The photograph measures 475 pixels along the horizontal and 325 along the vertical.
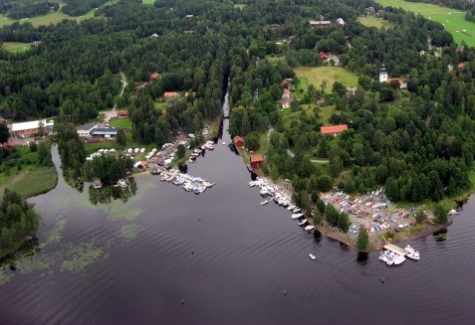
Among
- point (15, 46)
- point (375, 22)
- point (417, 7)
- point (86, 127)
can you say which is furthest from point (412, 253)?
point (417, 7)

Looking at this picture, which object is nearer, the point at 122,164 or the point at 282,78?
the point at 122,164

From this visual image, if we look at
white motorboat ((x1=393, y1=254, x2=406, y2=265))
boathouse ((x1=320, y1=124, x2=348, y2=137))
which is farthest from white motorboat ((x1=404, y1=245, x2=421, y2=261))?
boathouse ((x1=320, y1=124, x2=348, y2=137))

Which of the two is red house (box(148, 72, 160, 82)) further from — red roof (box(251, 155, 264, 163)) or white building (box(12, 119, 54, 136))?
red roof (box(251, 155, 264, 163))

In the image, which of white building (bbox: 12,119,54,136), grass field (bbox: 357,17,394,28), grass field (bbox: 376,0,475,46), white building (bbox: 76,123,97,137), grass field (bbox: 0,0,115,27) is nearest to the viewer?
white building (bbox: 76,123,97,137)

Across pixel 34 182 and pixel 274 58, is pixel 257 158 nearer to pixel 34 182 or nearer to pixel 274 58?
pixel 34 182

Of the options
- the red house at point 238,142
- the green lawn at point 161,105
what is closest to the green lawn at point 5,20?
the green lawn at point 161,105

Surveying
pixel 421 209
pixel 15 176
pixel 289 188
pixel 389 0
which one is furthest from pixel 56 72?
pixel 389 0

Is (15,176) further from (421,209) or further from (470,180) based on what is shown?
(470,180)
